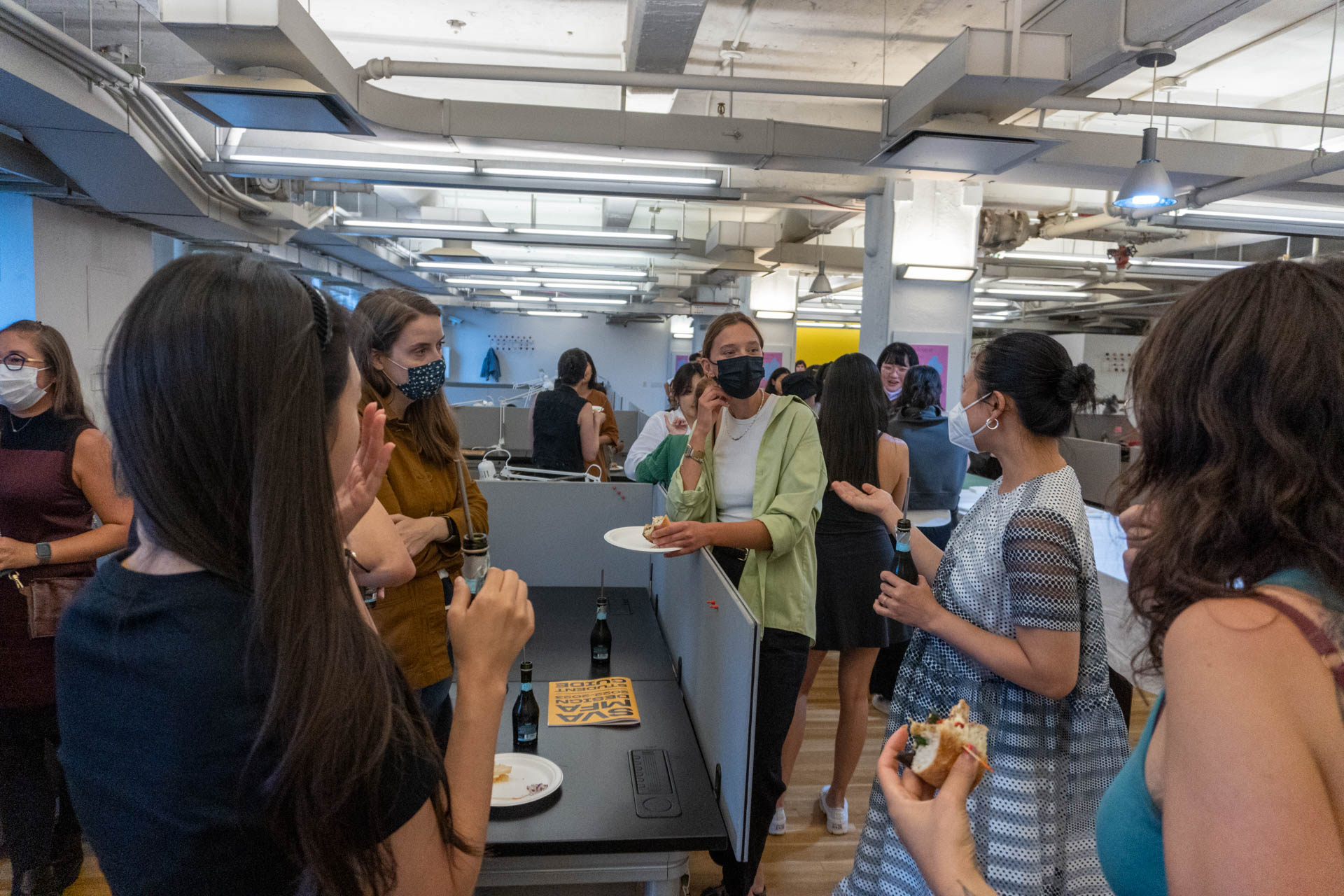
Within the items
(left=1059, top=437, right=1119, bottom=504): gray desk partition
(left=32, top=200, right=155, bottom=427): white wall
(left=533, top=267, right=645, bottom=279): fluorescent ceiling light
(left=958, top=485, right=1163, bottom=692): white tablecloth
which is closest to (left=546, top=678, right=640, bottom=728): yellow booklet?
(left=958, top=485, right=1163, bottom=692): white tablecloth

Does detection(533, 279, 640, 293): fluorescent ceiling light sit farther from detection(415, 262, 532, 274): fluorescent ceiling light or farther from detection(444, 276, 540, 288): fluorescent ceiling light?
detection(415, 262, 532, 274): fluorescent ceiling light

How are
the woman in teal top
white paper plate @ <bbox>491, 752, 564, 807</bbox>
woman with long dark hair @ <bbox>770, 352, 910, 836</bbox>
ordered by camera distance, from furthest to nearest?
woman with long dark hair @ <bbox>770, 352, 910, 836</bbox> < white paper plate @ <bbox>491, 752, 564, 807</bbox> < the woman in teal top

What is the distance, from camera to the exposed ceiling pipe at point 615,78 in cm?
425

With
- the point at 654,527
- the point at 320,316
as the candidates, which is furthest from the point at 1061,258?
the point at 320,316

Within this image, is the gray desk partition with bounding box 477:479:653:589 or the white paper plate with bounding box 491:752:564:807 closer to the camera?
the white paper plate with bounding box 491:752:564:807

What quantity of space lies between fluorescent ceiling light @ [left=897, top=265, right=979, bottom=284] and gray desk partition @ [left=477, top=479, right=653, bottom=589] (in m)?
3.33

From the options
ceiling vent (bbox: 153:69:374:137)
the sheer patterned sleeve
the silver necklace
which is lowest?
the sheer patterned sleeve

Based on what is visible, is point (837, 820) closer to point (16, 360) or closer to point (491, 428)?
point (16, 360)

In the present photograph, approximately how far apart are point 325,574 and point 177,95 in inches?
137

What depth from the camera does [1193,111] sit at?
4672mm

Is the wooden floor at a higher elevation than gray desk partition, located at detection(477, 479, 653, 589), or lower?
lower

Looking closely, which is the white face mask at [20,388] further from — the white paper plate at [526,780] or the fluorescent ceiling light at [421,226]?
the fluorescent ceiling light at [421,226]

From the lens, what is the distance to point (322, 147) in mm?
6117

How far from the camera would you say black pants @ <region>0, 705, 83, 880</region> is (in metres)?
2.39
